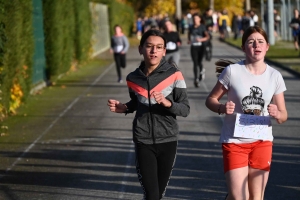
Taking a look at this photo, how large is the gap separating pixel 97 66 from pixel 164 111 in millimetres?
24899

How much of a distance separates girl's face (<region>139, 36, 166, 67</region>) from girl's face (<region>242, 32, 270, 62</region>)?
0.72 metres

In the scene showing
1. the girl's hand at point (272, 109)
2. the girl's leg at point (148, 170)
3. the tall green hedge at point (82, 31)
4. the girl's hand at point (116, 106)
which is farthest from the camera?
the tall green hedge at point (82, 31)

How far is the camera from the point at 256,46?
573 cm

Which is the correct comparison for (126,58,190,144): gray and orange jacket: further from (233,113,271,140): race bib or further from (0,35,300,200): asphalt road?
(0,35,300,200): asphalt road

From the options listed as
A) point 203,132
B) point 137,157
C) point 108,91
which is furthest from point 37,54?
point 137,157

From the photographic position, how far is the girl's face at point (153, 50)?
20.0 ft

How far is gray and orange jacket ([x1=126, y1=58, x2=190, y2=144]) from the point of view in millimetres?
6109

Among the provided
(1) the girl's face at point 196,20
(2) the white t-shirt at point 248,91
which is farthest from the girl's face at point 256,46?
(1) the girl's face at point 196,20

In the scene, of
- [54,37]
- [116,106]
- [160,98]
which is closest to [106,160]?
[116,106]

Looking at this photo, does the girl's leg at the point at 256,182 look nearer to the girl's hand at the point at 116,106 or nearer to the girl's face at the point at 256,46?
the girl's face at the point at 256,46

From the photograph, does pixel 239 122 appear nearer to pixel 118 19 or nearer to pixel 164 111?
pixel 164 111

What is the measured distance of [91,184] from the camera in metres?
9.12

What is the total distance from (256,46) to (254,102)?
41 cm

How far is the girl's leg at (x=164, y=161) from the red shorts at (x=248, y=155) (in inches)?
22.3
